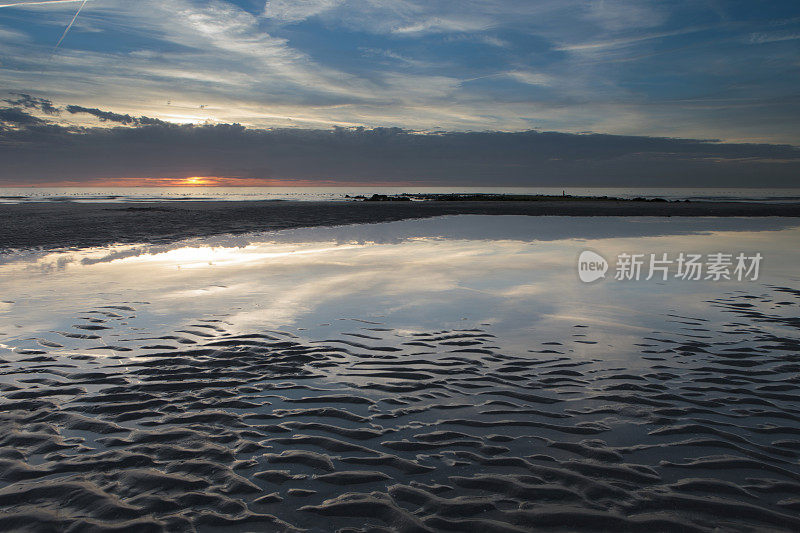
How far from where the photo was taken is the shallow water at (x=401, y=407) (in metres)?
4.49

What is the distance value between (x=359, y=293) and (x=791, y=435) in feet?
31.0

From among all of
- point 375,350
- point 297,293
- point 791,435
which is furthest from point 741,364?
point 297,293

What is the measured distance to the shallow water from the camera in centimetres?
449

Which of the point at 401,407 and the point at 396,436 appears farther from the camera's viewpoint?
the point at 401,407

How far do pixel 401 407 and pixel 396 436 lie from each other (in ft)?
2.56

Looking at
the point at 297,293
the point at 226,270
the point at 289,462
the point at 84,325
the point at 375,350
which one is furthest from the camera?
the point at 226,270

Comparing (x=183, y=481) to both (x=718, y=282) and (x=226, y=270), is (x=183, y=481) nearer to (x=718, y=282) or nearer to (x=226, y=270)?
(x=226, y=270)

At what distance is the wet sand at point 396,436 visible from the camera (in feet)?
14.4

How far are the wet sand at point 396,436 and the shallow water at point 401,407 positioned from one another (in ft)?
0.09

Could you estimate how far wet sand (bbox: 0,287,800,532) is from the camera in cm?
439

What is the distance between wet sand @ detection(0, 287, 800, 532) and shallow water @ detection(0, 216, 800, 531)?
0.03 meters

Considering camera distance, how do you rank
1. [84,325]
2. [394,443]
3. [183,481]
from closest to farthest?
1. [183,481]
2. [394,443]
3. [84,325]

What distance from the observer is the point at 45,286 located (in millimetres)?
13961

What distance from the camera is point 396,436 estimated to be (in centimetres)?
571
